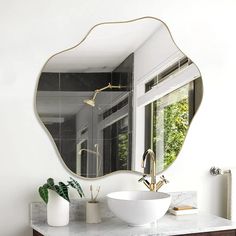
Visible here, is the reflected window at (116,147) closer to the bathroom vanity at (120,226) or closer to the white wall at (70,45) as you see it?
the white wall at (70,45)

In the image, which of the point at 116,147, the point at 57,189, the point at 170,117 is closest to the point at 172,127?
the point at 170,117

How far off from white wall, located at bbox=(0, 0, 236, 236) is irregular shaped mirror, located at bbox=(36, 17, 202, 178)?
0.06 meters

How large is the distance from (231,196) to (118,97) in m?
1.01

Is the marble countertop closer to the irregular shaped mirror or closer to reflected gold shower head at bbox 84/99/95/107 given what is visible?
the irregular shaped mirror

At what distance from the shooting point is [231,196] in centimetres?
291

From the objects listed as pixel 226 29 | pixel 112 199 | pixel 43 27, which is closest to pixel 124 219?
pixel 112 199

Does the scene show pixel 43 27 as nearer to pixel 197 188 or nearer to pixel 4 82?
pixel 4 82

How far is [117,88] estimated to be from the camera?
2.72m

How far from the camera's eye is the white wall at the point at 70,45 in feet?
8.34

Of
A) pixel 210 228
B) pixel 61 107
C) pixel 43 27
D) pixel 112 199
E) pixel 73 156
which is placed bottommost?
pixel 210 228

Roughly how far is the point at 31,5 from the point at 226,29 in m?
1.33

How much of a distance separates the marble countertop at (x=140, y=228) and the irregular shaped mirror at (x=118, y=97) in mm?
330

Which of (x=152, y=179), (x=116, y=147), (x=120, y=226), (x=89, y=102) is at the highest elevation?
(x=89, y=102)

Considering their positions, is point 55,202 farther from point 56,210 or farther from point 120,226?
point 120,226
